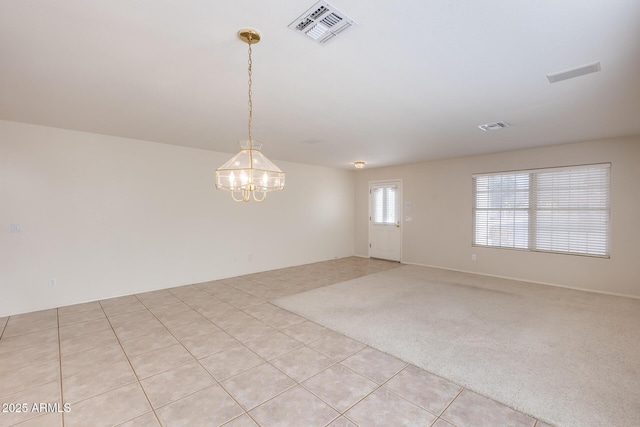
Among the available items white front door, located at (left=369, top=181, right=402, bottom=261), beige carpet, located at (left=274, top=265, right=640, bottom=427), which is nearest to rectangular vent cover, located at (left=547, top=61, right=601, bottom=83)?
beige carpet, located at (left=274, top=265, right=640, bottom=427)

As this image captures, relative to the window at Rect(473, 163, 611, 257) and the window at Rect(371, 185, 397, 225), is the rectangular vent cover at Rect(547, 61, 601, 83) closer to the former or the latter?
the window at Rect(473, 163, 611, 257)

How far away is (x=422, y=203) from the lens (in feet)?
23.1

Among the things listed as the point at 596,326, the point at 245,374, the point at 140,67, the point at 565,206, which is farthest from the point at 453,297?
the point at 140,67

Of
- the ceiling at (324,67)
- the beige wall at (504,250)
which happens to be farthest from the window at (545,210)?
the ceiling at (324,67)

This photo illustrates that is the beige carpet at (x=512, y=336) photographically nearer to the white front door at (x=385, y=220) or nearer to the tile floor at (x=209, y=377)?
the tile floor at (x=209, y=377)

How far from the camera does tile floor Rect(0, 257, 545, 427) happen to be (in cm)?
195

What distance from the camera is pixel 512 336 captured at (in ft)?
10.3

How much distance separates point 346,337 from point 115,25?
3.32 m

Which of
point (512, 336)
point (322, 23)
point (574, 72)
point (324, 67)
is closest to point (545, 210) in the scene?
point (512, 336)

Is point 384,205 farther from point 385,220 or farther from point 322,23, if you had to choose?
point 322,23

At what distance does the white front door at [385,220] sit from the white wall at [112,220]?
112 inches

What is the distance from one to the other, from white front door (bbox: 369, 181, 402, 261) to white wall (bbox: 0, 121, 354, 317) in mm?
2857

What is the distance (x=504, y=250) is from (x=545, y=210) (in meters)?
1.04

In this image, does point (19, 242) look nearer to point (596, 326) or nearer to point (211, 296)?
point (211, 296)
